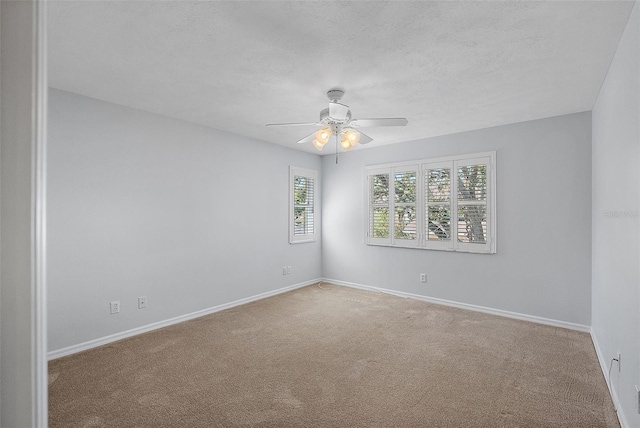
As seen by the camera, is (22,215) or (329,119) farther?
(329,119)

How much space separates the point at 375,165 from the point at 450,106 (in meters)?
2.00

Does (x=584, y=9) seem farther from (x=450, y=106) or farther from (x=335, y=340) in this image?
(x=335, y=340)

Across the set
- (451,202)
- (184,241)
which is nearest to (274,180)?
(184,241)

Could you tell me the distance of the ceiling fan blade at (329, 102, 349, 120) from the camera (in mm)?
2699

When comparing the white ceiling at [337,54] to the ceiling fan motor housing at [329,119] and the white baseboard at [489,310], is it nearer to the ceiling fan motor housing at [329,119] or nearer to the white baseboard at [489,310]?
the ceiling fan motor housing at [329,119]

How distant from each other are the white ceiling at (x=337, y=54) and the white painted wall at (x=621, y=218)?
0.86 feet

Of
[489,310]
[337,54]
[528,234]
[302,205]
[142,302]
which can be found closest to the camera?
[337,54]

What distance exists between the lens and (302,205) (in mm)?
5754

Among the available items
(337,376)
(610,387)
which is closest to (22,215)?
(337,376)

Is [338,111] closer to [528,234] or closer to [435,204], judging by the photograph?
[435,204]

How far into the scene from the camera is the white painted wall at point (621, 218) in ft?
5.88

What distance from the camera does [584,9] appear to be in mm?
1820

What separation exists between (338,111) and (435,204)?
2.60 m

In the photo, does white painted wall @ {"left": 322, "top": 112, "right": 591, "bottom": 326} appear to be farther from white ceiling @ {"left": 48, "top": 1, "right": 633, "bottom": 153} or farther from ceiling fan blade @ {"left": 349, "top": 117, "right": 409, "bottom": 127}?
ceiling fan blade @ {"left": 349, "top": 117, "right": 409, "bottom": 127}
